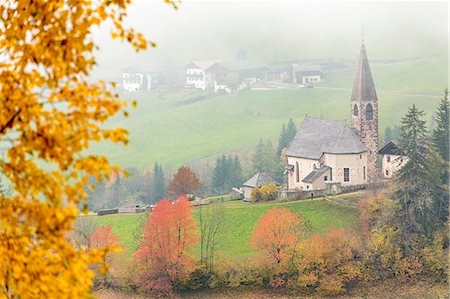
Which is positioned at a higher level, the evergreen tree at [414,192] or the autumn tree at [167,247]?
the evergreen tree at [414,192]

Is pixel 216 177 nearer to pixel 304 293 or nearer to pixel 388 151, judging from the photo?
pixel 388 151

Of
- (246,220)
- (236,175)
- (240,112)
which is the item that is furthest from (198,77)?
(246,220)

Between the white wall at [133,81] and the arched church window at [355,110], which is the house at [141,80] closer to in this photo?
the white wall at [133,81]

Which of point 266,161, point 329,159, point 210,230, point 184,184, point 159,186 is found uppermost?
point 329,159

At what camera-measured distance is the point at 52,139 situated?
7.88 metres

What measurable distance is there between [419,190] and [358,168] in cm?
1633

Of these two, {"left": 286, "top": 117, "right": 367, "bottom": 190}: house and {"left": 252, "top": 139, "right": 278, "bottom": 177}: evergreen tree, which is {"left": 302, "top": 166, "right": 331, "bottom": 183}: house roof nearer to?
{"left": 286, "top": 117, "right": 367, "bottom": 190}: house

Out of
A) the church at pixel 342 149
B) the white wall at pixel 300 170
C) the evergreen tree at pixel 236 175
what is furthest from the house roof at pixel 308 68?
the white wall at pixel 300 170

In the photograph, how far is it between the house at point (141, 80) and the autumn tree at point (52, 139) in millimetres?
171013

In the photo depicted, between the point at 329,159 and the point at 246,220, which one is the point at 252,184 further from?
the point at 246,220

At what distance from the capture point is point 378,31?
193625 millimetres

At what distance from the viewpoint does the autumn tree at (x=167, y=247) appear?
191 feet

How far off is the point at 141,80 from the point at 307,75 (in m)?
37.5

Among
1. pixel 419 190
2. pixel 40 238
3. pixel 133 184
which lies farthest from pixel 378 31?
pixel 40 238
